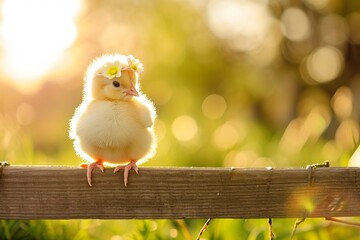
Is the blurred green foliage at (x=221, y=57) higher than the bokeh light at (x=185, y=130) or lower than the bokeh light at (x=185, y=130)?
higher

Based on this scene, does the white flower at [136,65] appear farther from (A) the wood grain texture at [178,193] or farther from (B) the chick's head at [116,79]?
(A) the wood grain texture at [178,193]

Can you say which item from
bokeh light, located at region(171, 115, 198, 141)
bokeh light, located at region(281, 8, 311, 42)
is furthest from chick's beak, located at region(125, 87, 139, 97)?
bokeh light, located at region(281, 8, 311, 42)

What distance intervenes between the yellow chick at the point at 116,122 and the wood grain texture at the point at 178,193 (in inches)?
3.1

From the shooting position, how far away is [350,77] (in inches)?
535

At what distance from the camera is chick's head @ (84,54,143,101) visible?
2.04 meters

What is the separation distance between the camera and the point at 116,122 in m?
2.00

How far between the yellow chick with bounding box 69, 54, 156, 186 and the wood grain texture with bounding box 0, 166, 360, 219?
79 millimetres

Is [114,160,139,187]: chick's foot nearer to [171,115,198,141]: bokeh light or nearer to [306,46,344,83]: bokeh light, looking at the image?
[171,115,198,141]: bokeh light

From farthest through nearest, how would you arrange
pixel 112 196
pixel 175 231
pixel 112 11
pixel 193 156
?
1. pixel 112 11
2. pixel 193 156
3. pixel 175 231
4. pixel 112 196

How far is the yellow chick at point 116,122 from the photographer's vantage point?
78.7 inches

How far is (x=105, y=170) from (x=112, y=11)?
535 inches

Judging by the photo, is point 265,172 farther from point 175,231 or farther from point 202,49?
point 202,49

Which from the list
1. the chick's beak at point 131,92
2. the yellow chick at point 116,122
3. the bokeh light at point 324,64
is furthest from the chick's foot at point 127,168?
the bokeh light at point 324,64

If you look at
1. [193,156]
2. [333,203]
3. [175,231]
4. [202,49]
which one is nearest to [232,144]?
[193,156]
